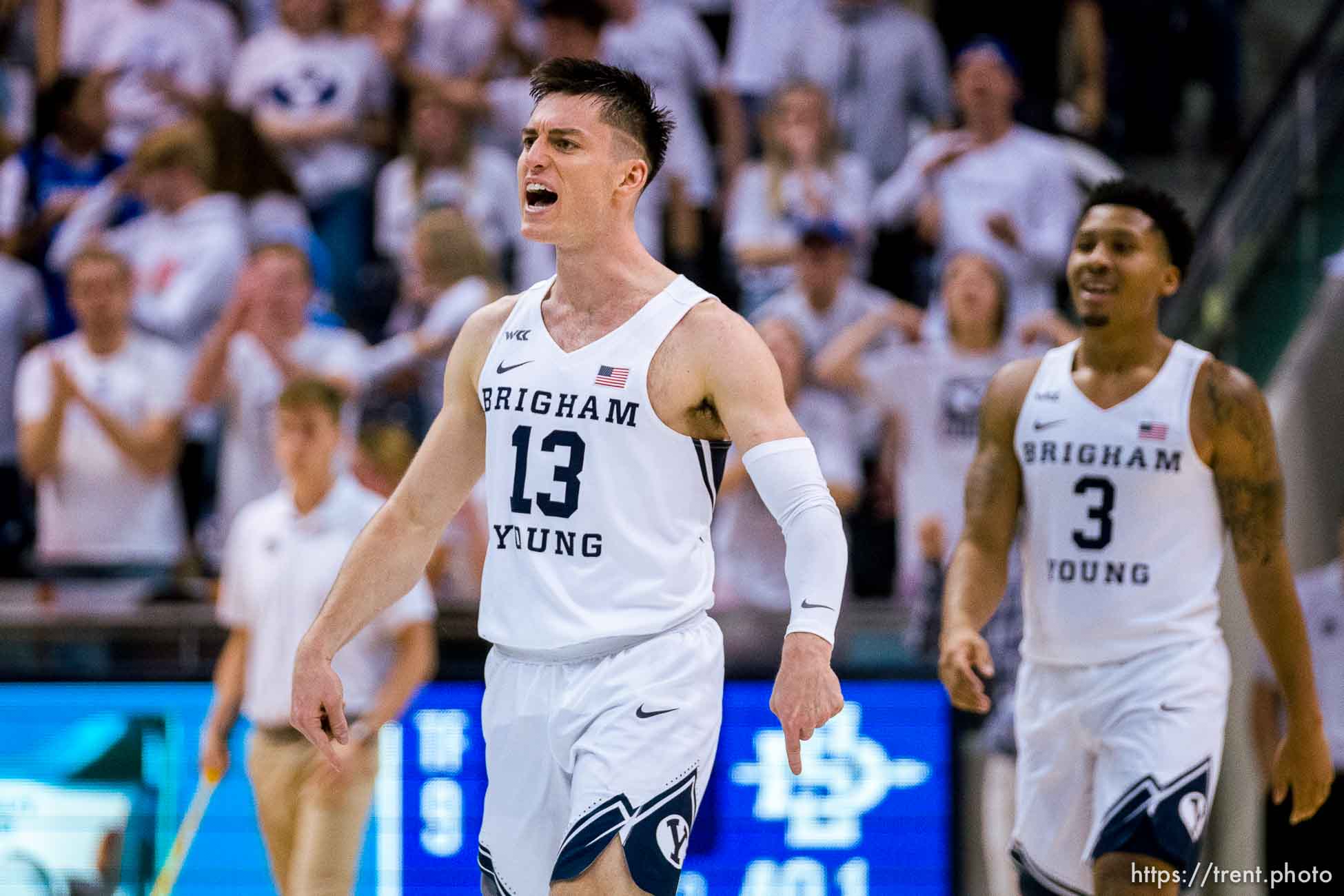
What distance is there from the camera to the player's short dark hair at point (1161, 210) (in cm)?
586

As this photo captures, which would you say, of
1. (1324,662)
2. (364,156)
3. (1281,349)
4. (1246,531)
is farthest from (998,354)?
(364,156)

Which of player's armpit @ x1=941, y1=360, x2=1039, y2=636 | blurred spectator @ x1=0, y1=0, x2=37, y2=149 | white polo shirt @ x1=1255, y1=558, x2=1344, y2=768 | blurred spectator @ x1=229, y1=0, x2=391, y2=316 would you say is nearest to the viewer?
player's armpit @ x1=941, y1=360, x2=1039, y2=636

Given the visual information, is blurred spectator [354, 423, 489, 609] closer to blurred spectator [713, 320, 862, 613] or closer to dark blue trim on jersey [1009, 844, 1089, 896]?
blurred spectator [713, 320, 862, 613]

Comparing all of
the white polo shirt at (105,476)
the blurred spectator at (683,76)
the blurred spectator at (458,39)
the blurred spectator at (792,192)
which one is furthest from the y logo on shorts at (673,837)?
the blurred spectator at (458,39)

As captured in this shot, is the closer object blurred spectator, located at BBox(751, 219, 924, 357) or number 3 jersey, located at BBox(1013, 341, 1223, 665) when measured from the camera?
number 3 jersey, located at BBox(1013, 341, 1223, 665)

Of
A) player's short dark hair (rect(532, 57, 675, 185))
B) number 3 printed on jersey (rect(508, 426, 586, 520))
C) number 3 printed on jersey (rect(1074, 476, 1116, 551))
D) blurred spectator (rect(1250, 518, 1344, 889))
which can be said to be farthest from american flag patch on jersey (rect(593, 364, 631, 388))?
blurred spectator (rect(1250, 518, 1344, 889))

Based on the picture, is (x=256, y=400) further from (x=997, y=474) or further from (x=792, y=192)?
(x=997, y=474)

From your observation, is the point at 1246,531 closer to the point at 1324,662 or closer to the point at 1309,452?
the point at 1324,662

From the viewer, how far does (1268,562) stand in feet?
18.4

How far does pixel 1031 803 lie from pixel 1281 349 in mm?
4183

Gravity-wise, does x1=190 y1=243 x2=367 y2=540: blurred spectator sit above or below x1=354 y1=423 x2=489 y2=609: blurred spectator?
above

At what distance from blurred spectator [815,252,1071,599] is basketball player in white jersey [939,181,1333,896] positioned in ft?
9.73

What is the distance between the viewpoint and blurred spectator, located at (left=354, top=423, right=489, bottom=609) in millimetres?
8398

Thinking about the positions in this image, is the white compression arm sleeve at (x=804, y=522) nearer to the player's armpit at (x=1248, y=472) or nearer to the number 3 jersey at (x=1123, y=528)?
the number 3 jersey at (x=1123, y=528)
